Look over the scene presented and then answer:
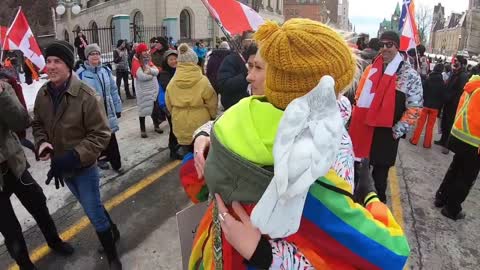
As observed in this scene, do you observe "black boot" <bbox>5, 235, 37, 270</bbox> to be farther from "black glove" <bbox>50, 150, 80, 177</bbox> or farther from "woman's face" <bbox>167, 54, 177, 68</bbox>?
"woman's face" <bbox>167, 54, 177, 68</bbox>

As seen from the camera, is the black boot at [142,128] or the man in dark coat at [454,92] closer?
the black boot at [142,128]

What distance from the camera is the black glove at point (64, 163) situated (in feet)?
8.77

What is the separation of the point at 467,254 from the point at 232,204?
3.50 meters

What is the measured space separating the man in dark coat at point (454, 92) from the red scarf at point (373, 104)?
4074mm

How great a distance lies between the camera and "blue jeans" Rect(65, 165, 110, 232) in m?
2.95

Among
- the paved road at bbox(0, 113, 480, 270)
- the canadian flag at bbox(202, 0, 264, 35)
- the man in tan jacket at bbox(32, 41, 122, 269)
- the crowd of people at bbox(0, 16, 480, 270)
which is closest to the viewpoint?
the crowd of people at bbox(0, 16, 480, 270)

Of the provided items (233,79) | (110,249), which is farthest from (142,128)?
(110,249)

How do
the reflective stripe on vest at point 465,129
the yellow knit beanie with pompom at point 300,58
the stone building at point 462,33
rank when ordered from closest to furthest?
the yellow knit beanie with pompom at point 300,58
the reflective stripe on vest at point 465,129
the stone building at point 462,33

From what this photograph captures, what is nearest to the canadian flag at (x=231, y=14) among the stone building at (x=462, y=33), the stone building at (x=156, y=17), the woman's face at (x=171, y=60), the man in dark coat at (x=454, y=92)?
the woman's face at (x=171, y=60)

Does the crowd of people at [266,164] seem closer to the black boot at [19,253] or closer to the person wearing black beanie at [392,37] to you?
the black boot at [19,253]

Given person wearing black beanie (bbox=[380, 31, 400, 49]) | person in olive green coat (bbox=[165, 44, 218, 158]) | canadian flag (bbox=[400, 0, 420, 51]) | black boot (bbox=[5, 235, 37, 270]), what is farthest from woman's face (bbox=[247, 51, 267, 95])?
canadian flag (bbox=[400, 0, 420, 51])

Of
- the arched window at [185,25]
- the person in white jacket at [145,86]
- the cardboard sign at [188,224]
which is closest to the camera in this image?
the cardboard sign at [188,224]

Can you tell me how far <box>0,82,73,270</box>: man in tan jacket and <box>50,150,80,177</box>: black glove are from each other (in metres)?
0.44

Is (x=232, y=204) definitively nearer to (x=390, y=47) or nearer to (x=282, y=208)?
(x=282, y=208)
